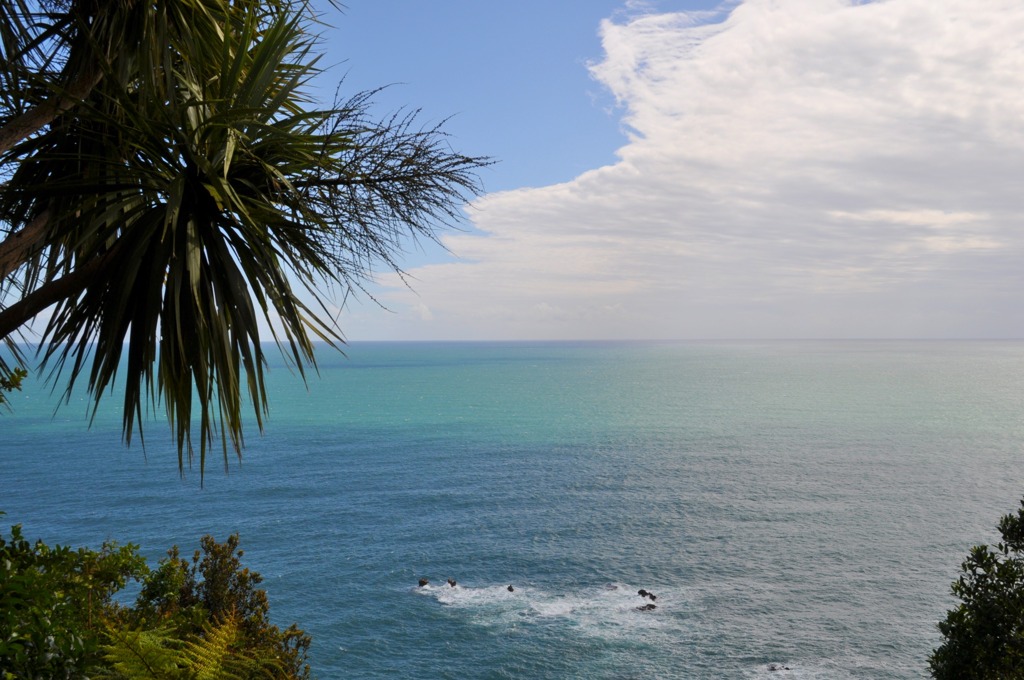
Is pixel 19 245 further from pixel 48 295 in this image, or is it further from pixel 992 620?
pixel 992 620

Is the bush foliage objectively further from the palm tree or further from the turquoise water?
the turquoise water

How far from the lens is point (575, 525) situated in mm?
44312

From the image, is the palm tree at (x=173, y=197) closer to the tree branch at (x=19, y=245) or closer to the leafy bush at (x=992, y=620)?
the tree branch at (x=19, y=245)

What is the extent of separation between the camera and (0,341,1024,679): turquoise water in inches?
1107

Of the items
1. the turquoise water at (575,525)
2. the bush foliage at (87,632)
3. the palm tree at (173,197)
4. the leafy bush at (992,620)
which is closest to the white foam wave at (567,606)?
the turquoise water at (575,525)

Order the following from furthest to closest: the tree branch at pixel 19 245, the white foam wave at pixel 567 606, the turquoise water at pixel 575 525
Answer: the white foam wave at pixel 567 606
the turquoise water at pixel 575 525
the tree branch at pixel 19 245

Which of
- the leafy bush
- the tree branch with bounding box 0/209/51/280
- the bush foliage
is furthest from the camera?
the leafy bush

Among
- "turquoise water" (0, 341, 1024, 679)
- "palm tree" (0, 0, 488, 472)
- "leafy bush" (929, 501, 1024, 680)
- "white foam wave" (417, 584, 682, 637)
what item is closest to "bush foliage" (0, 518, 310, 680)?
"palm tree" (0, 0, 488, 472)

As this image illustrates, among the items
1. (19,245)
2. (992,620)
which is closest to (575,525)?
(992,620)

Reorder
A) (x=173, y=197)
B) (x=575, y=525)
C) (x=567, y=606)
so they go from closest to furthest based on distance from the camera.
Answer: (x=173, y=197) → (x=567, y=606) → (x=575, y=525)

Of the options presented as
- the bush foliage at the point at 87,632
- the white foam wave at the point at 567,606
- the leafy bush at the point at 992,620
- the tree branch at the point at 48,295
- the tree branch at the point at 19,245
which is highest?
the tree branch at the point at 19,245

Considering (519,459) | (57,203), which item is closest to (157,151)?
(57,203)

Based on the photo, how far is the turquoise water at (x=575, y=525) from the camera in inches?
1107

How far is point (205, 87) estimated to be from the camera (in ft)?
15.4
